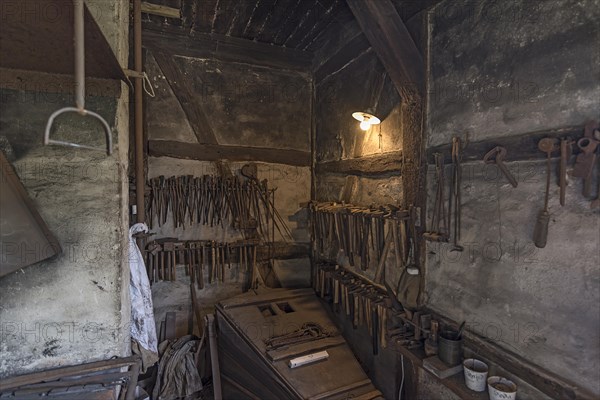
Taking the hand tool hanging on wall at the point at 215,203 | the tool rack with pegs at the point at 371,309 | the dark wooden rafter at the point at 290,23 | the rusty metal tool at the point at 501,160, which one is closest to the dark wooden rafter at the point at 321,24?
the dark wooden rafter at the point at 290,23

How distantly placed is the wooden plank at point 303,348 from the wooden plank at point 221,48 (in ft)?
10.1

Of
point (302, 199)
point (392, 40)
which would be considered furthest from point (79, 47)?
point (302, 199)

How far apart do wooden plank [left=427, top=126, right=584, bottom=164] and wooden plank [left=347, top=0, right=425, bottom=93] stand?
66 cm

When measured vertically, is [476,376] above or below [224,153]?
below

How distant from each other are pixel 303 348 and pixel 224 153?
2213mm

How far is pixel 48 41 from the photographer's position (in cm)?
148

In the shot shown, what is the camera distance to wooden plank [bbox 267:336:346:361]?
8.36 feet

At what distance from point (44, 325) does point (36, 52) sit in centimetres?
140

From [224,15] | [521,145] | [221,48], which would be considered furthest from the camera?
[221,48]

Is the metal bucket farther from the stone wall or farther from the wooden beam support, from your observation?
the wooden beam support

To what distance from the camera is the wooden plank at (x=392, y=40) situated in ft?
7.54

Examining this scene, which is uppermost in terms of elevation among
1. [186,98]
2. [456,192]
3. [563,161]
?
[186,98]

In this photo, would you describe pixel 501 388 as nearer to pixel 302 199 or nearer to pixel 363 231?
pixel 363 231

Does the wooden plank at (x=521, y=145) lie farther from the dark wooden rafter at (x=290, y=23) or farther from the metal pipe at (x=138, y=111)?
the metal pipe at (x=138, y=111)
